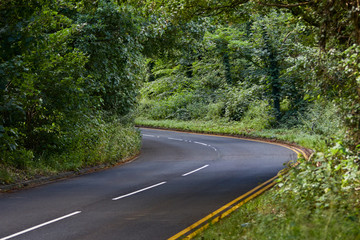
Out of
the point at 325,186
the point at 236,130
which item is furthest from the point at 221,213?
the point at 236,130

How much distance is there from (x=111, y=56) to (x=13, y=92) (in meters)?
7.58

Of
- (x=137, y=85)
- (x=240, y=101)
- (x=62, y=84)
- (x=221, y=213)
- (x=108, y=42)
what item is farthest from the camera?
(x=240, y=101)

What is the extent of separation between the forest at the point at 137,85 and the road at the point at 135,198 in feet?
5.06

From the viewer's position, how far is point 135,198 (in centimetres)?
1096

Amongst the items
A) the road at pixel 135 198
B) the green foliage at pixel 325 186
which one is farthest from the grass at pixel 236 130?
the green foliage at pixel 325 186

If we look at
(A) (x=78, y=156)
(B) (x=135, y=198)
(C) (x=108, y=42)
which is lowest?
(B) (x=135, y=198)

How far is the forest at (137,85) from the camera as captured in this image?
25.6 feet

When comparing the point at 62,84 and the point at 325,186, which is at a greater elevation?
the point at 62,84

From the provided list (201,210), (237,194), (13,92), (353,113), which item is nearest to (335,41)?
(353,113)

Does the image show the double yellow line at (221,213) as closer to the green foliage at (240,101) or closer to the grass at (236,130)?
the grass at (236,130)

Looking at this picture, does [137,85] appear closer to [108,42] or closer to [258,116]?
[108,42]

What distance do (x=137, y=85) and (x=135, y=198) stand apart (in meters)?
14.8

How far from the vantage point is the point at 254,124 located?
33625mm

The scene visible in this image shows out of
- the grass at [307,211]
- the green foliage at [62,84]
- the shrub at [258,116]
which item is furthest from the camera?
the shrub at [258,116]
